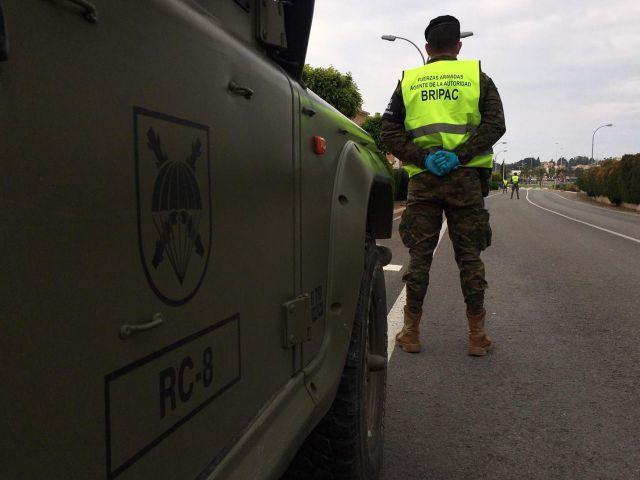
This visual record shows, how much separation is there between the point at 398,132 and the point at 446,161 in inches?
16.5

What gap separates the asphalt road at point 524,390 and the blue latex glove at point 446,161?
126 centimetres

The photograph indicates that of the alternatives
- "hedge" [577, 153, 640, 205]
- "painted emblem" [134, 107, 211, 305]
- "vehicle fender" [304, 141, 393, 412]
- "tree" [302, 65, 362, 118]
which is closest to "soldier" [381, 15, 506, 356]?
"vehicle fender" [304, 141, 393, 412]

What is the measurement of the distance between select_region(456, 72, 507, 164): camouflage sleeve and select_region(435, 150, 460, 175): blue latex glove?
2.7 inches

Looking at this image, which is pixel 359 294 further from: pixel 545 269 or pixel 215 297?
pixel 545 269

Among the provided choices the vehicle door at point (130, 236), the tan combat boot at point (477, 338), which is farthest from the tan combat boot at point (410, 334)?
the vehicle door at point (130, 236)

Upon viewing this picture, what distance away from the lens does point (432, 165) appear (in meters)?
3.44

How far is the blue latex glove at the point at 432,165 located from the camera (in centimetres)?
343

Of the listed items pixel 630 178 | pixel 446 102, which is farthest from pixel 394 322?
pixel 630 178

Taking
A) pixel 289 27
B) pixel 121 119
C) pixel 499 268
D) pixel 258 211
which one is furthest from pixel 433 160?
pixel 499 268

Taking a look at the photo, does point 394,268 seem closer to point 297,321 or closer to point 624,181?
point 297,321

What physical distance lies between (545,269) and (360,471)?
6.20 meters

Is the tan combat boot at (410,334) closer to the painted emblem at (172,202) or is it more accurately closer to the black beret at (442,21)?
the black beret at (442,21)

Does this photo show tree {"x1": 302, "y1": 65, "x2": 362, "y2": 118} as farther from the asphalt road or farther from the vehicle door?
the vehicle door

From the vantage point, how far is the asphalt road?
7.73 ft
